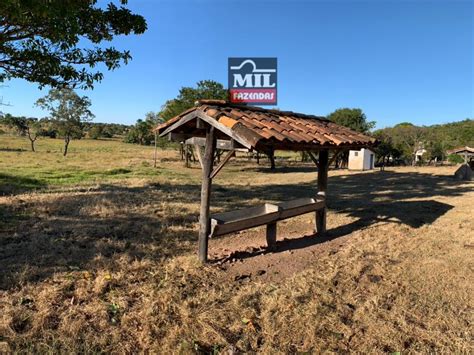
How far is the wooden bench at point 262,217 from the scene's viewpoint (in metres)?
5.68

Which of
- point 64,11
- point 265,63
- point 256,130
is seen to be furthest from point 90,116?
point 256,130

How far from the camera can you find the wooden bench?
5680 mm

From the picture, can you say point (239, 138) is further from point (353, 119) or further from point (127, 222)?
point (353, 119)

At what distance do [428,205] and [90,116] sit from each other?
33.8 metres

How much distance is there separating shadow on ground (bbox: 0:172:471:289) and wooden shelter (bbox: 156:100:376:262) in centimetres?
77

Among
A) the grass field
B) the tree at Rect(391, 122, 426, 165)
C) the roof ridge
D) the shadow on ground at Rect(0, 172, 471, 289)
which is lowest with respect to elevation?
the grass field

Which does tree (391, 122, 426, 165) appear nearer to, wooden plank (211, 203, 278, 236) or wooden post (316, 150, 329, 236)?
wooden post (316, 150, 329, 236)

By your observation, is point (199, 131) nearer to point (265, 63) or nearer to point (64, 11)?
point (64, 11)

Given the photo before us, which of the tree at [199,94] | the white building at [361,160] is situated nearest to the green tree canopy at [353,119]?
the white building at [361,160]

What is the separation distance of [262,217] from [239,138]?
1908 millimetres

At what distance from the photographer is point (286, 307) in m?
4.13

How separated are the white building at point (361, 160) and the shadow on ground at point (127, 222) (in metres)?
20.5

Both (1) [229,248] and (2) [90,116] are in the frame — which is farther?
(2) [90,116]

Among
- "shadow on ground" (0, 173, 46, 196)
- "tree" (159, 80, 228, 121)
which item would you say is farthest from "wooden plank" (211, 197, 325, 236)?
"tree" (159, 80, 228, 121)
